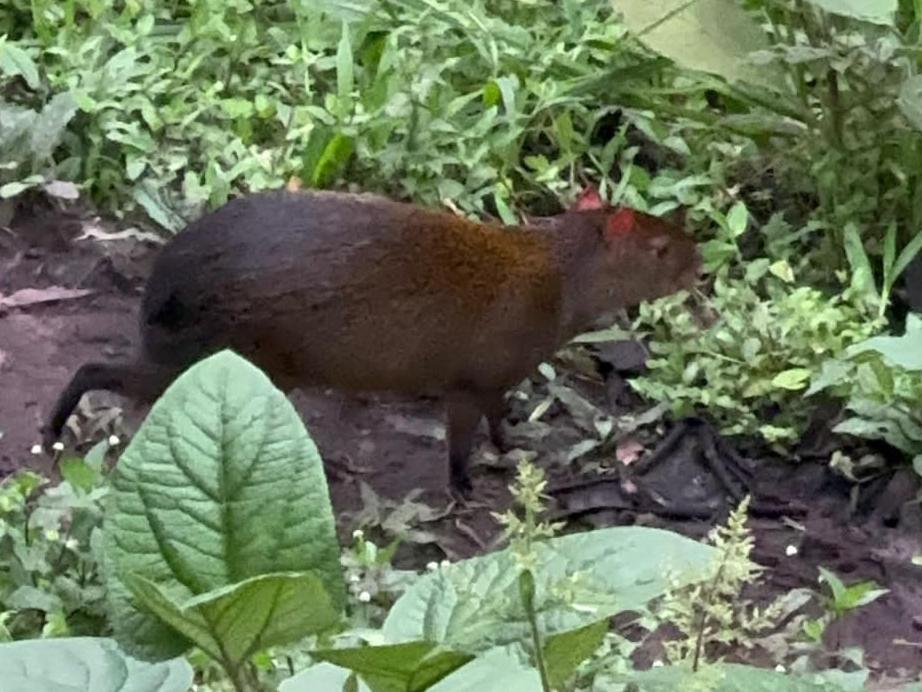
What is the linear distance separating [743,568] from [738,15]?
309 cm

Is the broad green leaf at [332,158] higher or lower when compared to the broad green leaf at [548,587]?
lower

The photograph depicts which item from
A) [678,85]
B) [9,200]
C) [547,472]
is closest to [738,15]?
[678,85]

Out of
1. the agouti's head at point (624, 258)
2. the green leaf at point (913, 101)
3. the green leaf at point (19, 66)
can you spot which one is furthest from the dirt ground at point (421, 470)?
the green leaf at point (913, 101)

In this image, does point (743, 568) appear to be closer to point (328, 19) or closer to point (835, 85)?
point (835, 85)

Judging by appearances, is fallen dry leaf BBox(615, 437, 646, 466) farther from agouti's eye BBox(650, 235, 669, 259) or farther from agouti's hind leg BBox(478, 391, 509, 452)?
agouti's eye BBox(650, 235, 669, 259)

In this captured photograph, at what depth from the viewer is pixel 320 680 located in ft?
4.17

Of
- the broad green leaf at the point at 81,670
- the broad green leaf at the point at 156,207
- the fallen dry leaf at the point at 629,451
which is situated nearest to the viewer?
the broad green leaf at the point at 81,670

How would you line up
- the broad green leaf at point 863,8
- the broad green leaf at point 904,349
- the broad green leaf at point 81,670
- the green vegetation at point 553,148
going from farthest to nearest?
1. the broad green leaf at point 863,8
2. the green vegetation at point 553,148
3. the broad green leaf at point 904,349
4. the broad green leaf at point 81,670

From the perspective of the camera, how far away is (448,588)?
1306 millimetres

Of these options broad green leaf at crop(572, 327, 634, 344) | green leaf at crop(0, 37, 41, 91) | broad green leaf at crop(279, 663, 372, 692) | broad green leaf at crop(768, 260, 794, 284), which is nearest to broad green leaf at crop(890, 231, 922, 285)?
broad green leaf at crop(768, 260, 794, 284)

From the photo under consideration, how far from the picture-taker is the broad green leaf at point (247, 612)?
1.18 m

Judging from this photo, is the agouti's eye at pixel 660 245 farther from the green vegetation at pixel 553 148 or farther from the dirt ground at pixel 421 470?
the dirt ground at pixel 421 470

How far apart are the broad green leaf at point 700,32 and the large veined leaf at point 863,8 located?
0.67 m

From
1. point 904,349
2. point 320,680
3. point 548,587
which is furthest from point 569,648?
point 904,349
